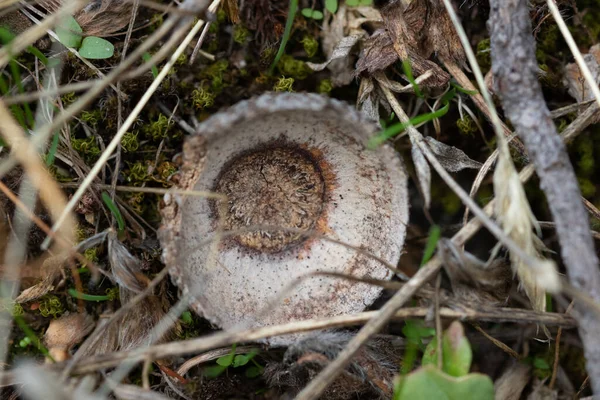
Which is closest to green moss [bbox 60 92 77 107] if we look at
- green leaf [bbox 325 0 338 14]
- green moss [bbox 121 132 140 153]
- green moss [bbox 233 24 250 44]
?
green moss [bbox 121 132 140 153]

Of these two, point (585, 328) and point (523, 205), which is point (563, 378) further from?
point (523, 205)

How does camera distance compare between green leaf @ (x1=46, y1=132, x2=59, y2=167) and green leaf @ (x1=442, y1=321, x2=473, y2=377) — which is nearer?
green leaf @ (x1=442, y1=321, x2=473, y2=377)

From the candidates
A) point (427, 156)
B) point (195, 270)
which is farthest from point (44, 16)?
point (427, 156)

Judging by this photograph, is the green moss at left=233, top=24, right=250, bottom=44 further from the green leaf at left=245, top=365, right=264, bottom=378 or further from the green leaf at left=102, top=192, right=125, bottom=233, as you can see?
the green leaf at left=245, top=365, right=264, bottom=378

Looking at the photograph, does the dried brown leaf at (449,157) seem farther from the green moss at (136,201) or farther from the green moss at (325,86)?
the green moss at (136,201)

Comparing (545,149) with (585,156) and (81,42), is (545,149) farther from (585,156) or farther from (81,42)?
(81,42)

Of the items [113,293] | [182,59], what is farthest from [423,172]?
[113,293]
